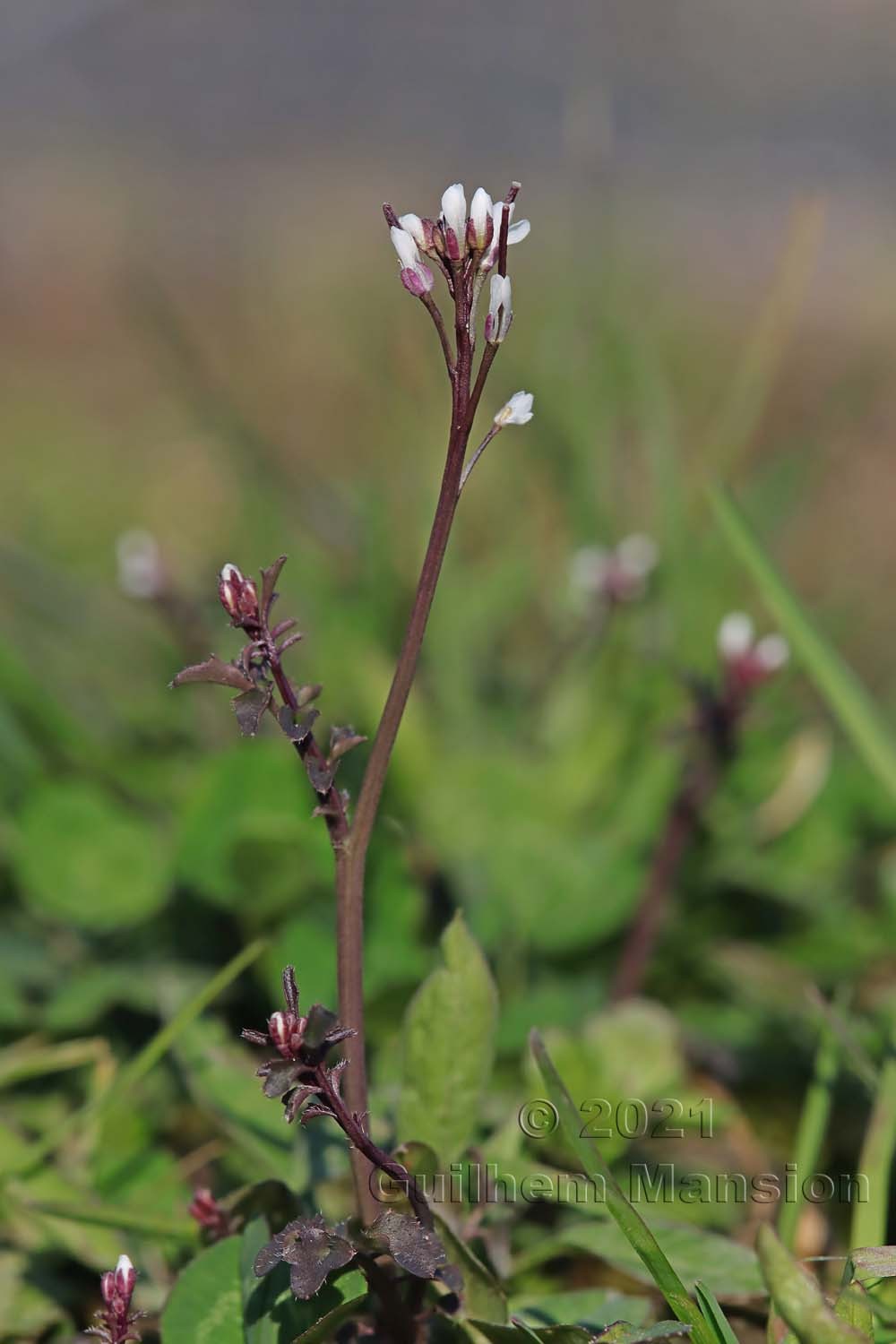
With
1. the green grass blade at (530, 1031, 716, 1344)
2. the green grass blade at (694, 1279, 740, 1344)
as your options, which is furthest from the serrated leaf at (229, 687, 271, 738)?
the green grass blade at (694, 1279, 740, 1344)

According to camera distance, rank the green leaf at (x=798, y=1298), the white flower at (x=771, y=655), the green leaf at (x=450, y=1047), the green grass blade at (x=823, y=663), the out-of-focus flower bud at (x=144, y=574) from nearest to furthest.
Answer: the green leaf at (x=798, y=1298) < the green leaf at (x=450, y=1047) < the green grass blade at (x=823, y=663) < the white flower at (x=771, y=655) < the out-of-focus flower bud at (x=144, y=574)

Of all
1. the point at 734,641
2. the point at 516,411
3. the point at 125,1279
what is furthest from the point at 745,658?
the point at 125,1279

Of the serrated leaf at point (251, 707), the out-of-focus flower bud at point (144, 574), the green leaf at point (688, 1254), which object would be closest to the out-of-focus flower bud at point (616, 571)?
the out-of-focus flower bud at point (144, 574)

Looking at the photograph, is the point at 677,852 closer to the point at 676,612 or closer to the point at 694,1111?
the point at 694,1111

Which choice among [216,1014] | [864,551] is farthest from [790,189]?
[216,1014]

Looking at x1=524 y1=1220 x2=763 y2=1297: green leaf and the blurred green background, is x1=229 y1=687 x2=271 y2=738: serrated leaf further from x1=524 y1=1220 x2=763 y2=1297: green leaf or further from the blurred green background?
x1=524 y1=1220 x2=763 y2=1297: green leaf

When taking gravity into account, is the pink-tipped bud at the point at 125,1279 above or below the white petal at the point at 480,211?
below

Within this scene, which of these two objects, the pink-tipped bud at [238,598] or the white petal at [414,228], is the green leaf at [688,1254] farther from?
the white petal at [414,228]

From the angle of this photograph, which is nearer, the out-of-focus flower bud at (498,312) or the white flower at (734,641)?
the out-of-focus flower bud at (498,312)
